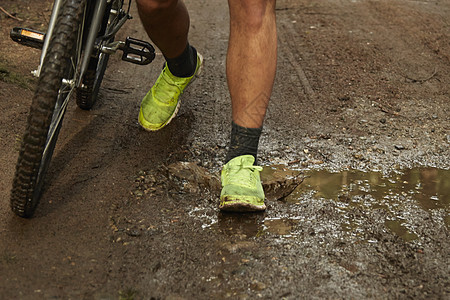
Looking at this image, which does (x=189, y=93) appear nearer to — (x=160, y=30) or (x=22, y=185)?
(x=160, y=30)

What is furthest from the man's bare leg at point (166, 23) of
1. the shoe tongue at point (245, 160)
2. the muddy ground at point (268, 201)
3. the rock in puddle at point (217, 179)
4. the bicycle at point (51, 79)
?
the shoe tongue at point (245, 160)

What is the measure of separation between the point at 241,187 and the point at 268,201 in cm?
20

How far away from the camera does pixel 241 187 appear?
2229 mm

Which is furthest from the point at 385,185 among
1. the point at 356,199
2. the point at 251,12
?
the point at 251,12

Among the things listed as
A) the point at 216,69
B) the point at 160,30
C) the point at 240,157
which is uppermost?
the point at 160,30

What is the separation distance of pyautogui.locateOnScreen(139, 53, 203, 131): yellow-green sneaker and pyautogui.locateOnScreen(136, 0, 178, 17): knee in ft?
1.71

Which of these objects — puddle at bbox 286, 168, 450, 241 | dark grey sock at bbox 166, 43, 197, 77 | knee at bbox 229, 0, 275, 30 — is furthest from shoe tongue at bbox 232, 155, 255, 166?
dark grey sock at bbox 166, 43, 197, 77

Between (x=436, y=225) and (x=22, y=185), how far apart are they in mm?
1595

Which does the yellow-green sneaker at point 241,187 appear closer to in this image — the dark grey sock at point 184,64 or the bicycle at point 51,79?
the bicycle at point 51,79

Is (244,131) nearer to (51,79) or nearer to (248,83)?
(248,83)

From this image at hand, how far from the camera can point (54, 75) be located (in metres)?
1.90

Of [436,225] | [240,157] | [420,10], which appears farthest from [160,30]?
[420,10]

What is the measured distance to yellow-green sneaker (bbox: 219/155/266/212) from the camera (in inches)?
86.7

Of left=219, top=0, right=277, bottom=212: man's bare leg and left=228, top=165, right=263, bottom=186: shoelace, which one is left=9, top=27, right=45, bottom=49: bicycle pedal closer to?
left=219, top=0, right=277, bottom=212: man's bare leg
